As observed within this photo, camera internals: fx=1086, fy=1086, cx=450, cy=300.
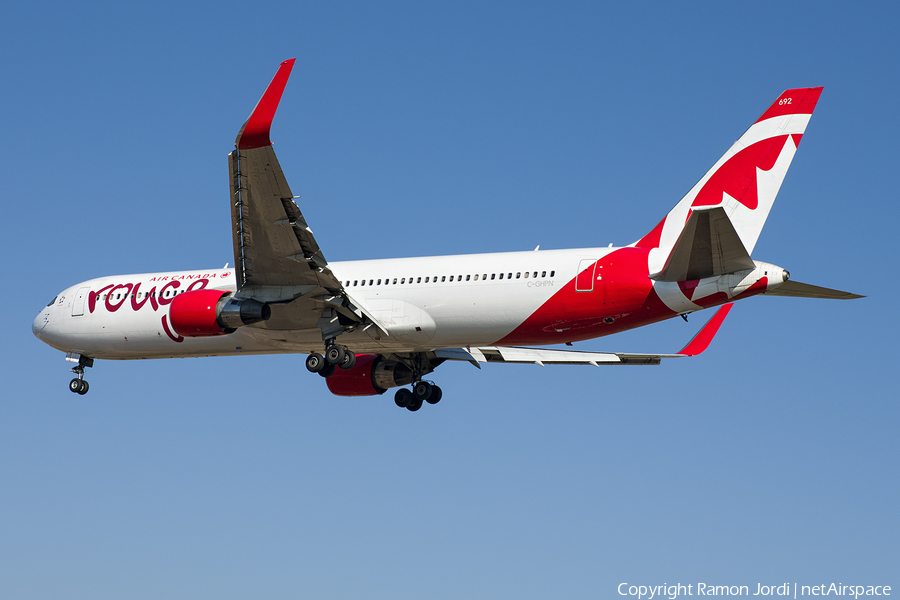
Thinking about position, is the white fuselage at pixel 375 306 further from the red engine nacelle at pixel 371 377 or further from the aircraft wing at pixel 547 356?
the aircraft wing at pixel 547 356

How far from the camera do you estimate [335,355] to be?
2822 cm

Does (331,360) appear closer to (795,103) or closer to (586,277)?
(586,277)

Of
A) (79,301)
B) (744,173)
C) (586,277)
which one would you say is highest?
(744,173)

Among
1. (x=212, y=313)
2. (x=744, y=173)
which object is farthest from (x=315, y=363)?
(x=744, y=173)

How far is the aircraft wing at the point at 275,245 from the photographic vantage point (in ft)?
75.4

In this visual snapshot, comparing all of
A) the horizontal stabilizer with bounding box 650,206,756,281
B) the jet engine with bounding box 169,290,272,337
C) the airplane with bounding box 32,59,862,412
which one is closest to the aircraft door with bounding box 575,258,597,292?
the airplane with bounding box 32,59,862,412

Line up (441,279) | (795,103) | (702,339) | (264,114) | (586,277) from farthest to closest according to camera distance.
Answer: (702,339) < (441,279) < (586,277) < (795,103) < (264,114)

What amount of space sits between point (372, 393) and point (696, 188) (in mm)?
11856

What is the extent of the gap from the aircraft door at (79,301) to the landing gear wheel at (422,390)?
10.1 meters

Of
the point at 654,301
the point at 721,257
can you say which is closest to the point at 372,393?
the point at 654,301

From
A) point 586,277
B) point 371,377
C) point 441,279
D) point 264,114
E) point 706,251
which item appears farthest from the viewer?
point 371,377

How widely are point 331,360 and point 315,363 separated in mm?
700

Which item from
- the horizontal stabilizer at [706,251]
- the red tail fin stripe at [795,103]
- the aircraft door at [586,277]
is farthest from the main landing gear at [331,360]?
the red tail fin stripe at [795,103]

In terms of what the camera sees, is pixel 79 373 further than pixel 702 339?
Yes
